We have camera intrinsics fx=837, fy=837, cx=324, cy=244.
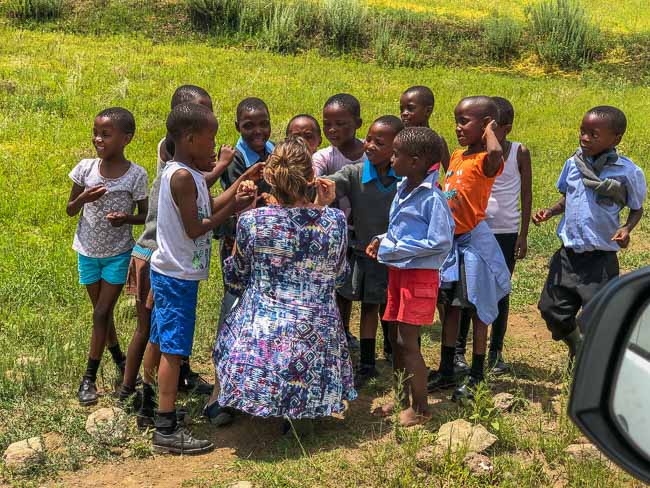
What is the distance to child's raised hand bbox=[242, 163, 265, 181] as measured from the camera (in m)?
4.25

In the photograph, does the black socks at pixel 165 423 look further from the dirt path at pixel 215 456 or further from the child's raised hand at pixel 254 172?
the child's raised hand at pixel 254 172

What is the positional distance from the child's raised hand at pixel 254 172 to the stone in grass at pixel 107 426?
1.41m

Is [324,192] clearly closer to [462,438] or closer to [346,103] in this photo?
[346,103]

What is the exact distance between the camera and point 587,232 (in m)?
4.70

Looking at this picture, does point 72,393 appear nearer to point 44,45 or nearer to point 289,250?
point 289,250

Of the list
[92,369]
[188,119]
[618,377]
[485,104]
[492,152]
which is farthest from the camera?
[92,369]

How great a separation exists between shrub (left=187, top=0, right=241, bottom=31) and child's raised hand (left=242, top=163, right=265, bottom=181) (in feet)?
50.2

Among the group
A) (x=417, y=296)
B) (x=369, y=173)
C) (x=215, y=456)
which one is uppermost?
(x=369, y=173)

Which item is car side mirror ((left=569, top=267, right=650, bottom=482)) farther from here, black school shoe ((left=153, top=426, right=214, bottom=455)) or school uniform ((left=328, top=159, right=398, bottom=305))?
school uniform ((left=328, top=159, right=398, bottom=305))

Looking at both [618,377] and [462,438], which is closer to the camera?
[618,377]

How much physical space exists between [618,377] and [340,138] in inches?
142

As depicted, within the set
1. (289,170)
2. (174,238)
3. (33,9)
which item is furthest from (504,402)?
(33,9)

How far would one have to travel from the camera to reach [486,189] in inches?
185

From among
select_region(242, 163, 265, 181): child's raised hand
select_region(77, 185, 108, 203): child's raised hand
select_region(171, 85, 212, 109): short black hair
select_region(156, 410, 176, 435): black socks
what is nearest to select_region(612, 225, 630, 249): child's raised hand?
select_region(242, 163, 265, 181): child's raised hand
